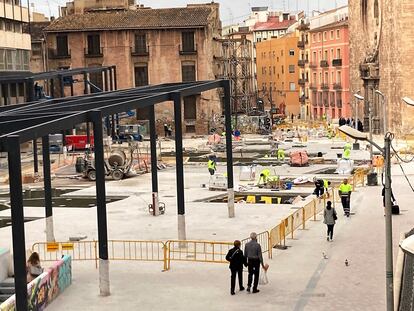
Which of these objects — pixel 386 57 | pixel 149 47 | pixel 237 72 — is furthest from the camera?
pixel 237 72

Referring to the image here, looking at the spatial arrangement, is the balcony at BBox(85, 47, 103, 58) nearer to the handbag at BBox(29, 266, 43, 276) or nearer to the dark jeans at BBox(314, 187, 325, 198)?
the dark jeans at BBox(314, 187, 325, 198)

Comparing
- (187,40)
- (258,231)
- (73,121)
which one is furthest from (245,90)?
(73,121)

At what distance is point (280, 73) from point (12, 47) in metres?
63.6

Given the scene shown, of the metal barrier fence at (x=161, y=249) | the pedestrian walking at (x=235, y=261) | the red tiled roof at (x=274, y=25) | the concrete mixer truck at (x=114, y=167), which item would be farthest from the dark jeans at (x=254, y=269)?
the red tiled roof at (x=274, y=25)

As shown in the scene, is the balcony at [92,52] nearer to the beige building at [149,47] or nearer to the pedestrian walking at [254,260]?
the beige building at [149,47]

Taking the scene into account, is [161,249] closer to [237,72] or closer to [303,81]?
[237,72]

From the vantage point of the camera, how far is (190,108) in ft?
256

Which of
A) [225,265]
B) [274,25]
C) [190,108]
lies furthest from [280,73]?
[225,265]

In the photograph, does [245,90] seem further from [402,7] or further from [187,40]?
[402,7]

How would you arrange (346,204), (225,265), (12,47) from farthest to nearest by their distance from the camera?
(12,47)
(346,204)
(225,265)

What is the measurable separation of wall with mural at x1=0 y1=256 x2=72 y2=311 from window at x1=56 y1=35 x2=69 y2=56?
61.1m

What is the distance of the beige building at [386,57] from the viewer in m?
62.9

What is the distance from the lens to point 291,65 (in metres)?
116

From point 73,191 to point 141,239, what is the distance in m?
14.5
